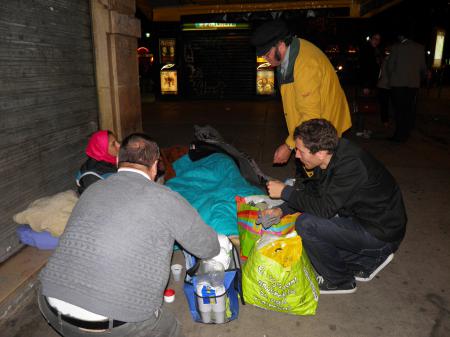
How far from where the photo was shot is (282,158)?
3.73 metres

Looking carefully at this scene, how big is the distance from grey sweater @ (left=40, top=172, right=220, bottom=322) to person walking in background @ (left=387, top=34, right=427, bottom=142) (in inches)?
278

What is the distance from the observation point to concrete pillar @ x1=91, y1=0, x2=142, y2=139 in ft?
16.8

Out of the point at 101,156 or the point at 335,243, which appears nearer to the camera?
the point at 335,243

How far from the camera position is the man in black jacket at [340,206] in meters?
2.76

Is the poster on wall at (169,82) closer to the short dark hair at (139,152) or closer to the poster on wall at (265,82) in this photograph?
the poster on wall at (265,82)

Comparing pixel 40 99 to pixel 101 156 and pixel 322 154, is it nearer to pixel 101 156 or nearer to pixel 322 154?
pixel 101 156

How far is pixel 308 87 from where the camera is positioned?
3.51 m

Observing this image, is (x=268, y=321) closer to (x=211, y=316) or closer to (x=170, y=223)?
(x=211, y=316)

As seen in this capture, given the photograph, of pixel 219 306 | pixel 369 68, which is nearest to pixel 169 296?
pixel 219 306

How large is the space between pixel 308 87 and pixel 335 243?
1426 millimetres

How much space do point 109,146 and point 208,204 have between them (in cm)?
120

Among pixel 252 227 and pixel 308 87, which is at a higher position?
pixel 308 87

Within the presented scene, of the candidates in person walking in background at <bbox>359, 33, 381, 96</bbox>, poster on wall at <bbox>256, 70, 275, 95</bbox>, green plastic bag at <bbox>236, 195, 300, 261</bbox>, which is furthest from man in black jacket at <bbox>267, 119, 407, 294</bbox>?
poster on wall at <bbox>256, 70, 275, 95</bbox>

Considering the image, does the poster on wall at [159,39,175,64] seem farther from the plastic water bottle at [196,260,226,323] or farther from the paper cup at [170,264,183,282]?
the plastic water bottle at [196,260,226,323]
